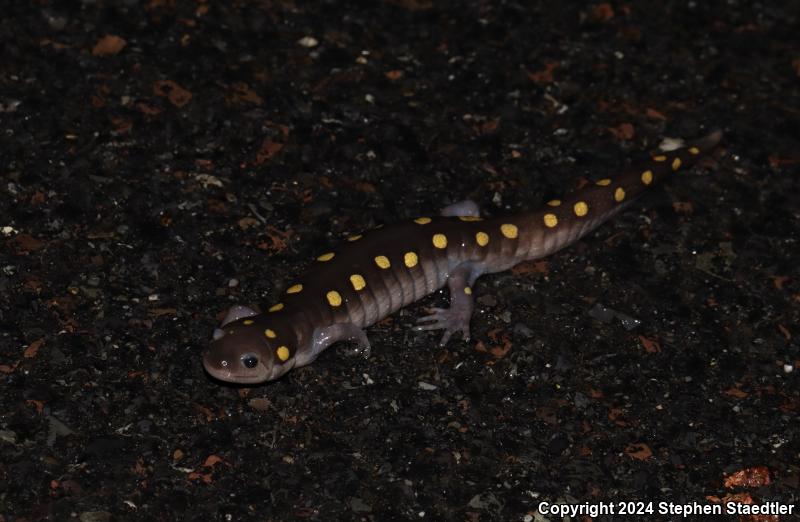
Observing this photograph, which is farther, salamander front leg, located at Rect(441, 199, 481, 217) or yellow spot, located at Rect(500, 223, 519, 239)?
salamander front leg, located at Rect(441, 199, 481, 217)

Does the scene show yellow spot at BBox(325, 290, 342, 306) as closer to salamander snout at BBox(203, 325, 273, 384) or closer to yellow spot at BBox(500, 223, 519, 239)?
salamander snout at BBox(203, 325, 273, 384)

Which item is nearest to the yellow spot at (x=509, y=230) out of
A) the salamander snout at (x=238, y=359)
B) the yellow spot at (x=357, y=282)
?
the yellow spot at (x=357, y=282)

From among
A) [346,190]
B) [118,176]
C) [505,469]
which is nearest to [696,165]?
[346,190]

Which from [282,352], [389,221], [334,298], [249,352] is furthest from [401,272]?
[249,352]

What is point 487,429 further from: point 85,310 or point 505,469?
point 85,310

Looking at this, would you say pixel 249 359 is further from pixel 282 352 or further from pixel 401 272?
pixel 401 272

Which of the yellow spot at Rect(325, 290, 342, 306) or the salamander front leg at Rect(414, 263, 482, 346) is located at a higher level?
the yellow spot at Rect(325, 290, 342, 306)

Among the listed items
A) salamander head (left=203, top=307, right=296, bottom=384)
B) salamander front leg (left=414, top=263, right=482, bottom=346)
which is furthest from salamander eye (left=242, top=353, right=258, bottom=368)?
salamander front leg (left=414, top=263, right=482, bottom=346)

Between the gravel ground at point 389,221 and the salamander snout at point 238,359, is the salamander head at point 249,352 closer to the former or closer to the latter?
the salamander snout at point 238,359
